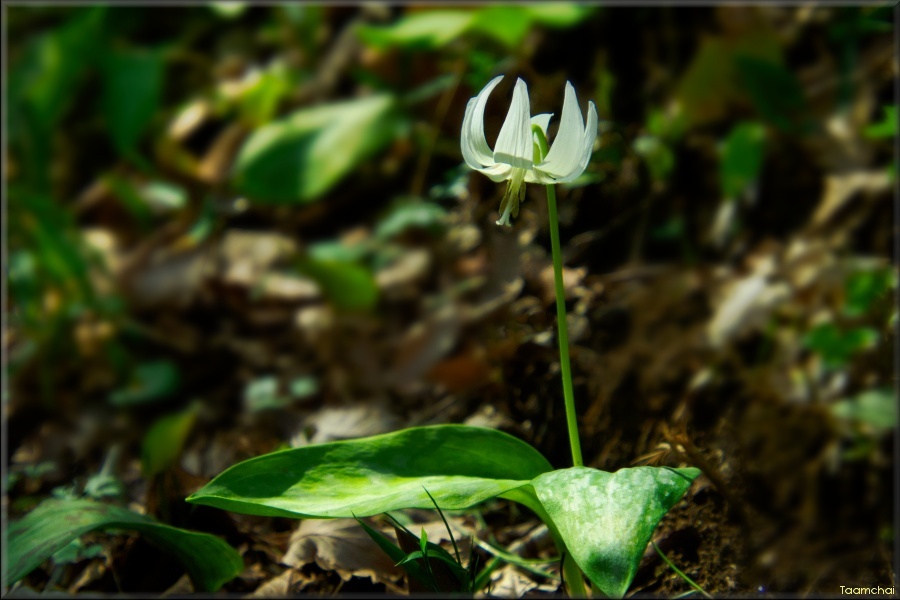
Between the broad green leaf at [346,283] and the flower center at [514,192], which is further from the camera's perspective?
the broad green leaf at [346,283]

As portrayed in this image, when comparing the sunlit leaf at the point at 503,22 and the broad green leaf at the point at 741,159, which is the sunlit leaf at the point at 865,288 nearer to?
the broad green leaf at the point at 741,159

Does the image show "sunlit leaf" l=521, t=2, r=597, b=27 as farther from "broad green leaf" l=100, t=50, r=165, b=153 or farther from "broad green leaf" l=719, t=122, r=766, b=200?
"broad green leaf" l=100, t=50, r=165, b=153

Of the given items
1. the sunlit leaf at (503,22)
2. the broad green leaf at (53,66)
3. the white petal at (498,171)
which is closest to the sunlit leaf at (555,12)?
the sunlit leaf at (503,22)

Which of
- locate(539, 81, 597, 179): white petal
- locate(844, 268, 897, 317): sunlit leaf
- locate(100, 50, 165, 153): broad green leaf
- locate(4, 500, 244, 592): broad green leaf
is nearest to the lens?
locate(539, 81, 597, 179): white petal

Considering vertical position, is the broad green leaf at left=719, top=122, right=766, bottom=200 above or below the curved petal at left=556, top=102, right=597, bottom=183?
below

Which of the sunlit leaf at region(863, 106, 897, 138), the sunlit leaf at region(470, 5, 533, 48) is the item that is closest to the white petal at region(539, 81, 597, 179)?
the sunlit leaf at region(863, 106, 897, 138)

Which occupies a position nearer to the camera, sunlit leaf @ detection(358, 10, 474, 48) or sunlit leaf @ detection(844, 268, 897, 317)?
sunlit leaf @ detection(844, 268, 897, 317)

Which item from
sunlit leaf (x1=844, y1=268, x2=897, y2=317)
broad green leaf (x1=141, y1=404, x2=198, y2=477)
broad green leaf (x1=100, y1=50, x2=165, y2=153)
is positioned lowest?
broad green leaf (x1=141, y1=404, x2=198, y2=477)

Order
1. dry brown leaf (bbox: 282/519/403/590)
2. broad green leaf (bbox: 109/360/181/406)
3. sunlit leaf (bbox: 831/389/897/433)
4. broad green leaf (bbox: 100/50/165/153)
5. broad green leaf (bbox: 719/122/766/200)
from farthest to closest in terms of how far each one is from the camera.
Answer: broad green leaf (bbox: 100/50/165/153)
broad green leaf (bbox: 109/360/181/406)
broad green leaf (bbox: 719/122/766/200)
sunlit leaf (bbox: 831/389/897/433)
dry brown leaf (bbox: 282/519/403/590)

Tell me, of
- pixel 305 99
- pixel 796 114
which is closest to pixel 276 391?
pixel 305 99
